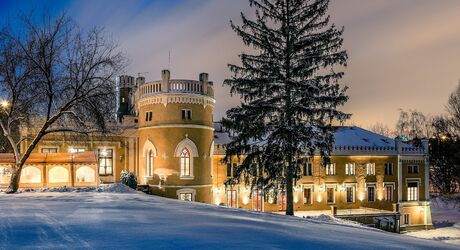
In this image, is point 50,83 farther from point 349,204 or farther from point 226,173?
point 349,204

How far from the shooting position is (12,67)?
19422 millimetres

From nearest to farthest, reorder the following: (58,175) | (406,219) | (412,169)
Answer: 1. (58,175)
2. (406,219)
3. (412,169)

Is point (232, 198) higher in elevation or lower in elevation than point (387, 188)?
lower

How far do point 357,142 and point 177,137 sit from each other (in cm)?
1679

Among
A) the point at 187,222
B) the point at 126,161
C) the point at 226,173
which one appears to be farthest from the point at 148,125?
the point at 187,222

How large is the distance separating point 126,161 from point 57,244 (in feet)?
81.4

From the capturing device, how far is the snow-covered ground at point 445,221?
1321 inches

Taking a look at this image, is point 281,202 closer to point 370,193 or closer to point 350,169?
point 350,169

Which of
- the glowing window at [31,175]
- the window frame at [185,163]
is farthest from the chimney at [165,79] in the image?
the glowing window at [31,175]

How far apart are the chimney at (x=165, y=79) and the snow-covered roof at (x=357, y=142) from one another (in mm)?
8108

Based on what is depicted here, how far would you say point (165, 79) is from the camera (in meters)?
29.8

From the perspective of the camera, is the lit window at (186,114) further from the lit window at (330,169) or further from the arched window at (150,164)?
the lit window at (330,169)

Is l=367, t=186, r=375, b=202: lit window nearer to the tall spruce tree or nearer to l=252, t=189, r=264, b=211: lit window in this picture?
l=252, t=189, r=264, b=211: lit window

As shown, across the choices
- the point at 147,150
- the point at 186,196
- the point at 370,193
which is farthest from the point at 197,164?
the point at 370,193
